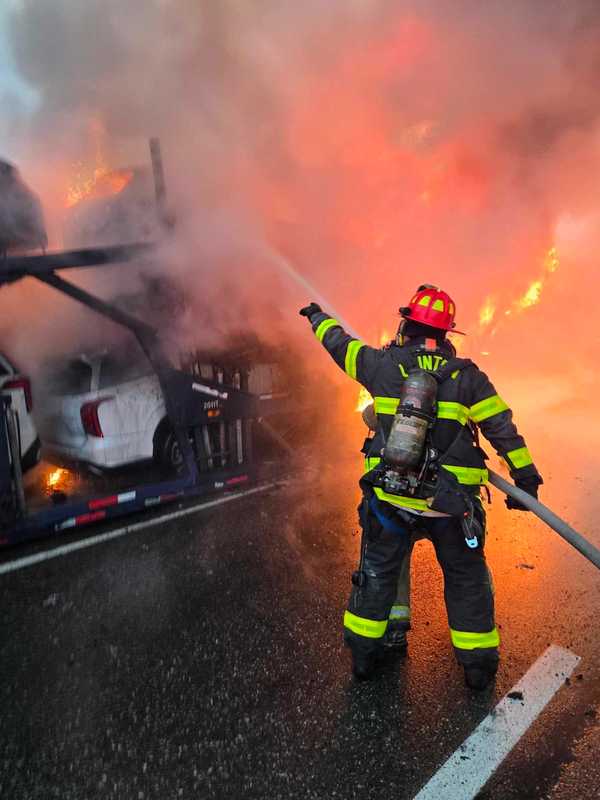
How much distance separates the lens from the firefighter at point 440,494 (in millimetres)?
2438

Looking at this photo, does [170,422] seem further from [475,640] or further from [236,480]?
[475,640]

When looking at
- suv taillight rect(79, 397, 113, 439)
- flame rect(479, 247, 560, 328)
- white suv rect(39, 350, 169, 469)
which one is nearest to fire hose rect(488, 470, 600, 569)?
white suv rect(39, 350, 169, 469)

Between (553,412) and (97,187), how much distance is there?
300 inches

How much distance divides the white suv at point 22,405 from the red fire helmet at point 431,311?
2.98 metres

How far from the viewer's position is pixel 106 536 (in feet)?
13.5

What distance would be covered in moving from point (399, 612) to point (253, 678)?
2.62 feet

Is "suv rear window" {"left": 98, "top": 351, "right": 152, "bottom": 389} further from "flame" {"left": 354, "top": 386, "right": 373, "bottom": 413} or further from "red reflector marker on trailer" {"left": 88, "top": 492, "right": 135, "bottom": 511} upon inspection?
"flame" {"left": 354, "top": 386, "right": 373, "bottom": 413}

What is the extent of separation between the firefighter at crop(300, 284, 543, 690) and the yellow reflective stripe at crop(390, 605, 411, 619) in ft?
0.63

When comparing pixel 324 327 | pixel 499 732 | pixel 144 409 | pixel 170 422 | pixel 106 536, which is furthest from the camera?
pixel 170 422

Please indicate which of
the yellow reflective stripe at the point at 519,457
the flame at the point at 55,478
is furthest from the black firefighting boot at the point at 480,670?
the flame at the point at 55,478

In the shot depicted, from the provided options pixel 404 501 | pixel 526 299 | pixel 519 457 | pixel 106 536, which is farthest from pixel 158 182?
pixel 526 299

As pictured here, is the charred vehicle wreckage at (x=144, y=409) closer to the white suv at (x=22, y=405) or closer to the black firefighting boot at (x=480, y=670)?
the white suv at (x=22, y=405)

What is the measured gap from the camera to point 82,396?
463cm

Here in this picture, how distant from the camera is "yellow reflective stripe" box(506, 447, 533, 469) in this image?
2.54 m
